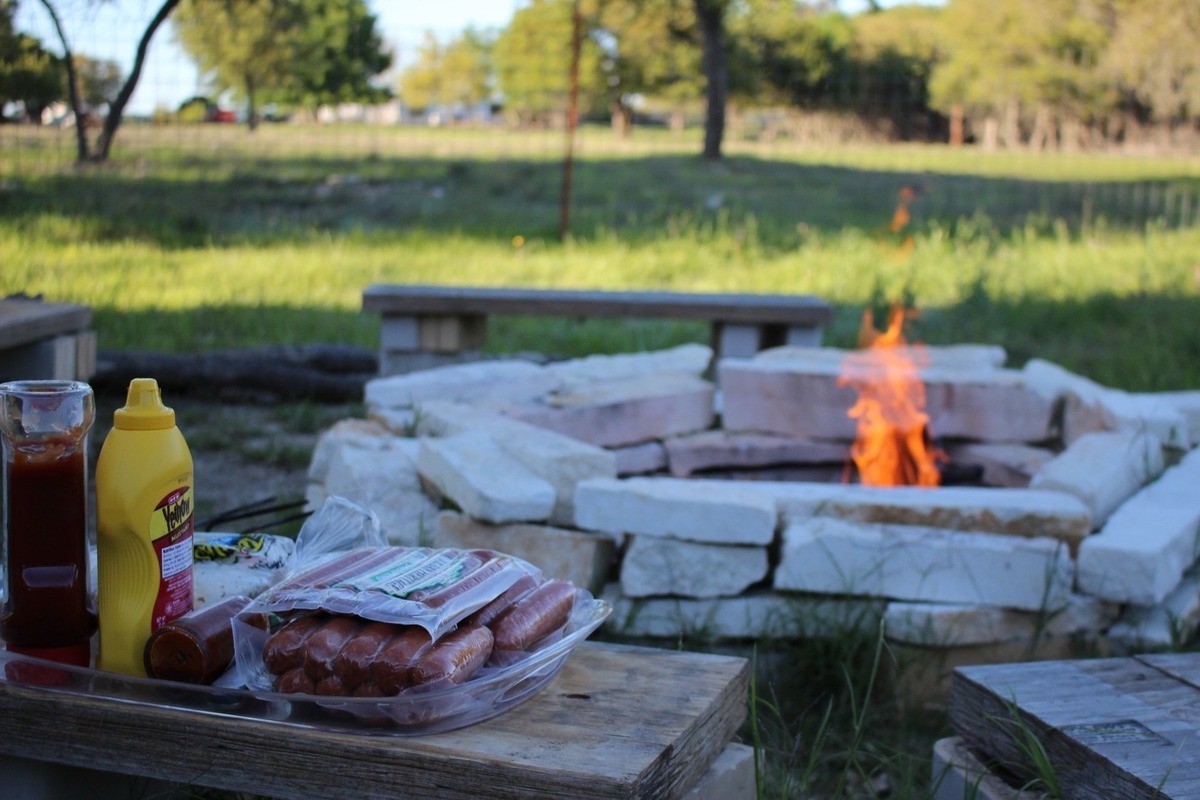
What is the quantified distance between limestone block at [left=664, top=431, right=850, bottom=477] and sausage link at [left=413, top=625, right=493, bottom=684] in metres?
2.37

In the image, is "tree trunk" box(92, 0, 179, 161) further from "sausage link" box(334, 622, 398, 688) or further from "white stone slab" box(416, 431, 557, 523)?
"sausage link" box(334, 622, 398, 688)

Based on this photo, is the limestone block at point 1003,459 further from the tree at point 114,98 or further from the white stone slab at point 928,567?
the tree at point 114,98

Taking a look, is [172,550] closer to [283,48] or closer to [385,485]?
[385,485]

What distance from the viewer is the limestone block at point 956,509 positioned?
9.36 feet

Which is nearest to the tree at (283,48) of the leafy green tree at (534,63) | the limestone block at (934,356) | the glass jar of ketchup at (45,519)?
the leafy green tree at (534,63)

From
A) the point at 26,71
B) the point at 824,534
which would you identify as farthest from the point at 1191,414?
the point at 26,71

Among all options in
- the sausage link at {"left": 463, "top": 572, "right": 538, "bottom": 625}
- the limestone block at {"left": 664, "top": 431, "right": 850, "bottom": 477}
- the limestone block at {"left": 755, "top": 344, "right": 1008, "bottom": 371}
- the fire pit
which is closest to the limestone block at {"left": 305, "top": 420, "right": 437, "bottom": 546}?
the fire pit

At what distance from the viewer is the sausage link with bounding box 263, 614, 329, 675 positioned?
138cm

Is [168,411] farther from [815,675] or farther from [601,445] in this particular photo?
[601,445]

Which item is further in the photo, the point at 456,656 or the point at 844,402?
the point at 844,402

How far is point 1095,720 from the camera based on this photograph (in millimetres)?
1695

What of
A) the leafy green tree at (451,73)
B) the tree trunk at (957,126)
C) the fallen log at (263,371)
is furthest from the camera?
the tree trunk at (957,126)

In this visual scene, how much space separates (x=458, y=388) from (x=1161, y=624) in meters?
2.34

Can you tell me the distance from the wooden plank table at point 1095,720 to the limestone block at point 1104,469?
1.07m
